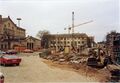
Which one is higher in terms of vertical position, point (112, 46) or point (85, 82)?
point (112, 46)

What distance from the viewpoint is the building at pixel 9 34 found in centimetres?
7288

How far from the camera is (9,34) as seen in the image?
8012 cm

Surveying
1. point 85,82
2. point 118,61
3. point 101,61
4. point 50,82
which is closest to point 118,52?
point 118,61

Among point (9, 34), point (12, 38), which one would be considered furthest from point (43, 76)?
point (9, 34)

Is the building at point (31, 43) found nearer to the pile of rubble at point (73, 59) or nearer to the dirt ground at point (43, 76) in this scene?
the pile of rubble at point (73, 59)

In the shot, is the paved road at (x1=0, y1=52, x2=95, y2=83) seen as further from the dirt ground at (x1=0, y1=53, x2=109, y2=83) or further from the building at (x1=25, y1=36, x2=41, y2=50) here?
the building at (x1=25, y1=36, x2=41, y2=50)

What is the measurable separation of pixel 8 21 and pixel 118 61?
63.4m

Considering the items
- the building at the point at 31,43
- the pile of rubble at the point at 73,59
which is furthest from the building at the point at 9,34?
the pile of rubble at the point at 73,59

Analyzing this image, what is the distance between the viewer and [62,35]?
130 meters

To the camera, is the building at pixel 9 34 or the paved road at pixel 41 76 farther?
the building at pixel 9 34

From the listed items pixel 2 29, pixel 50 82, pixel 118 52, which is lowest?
pixel 50 82

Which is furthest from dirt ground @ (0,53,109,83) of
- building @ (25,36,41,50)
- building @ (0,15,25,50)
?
building @ (25,36,41,50)

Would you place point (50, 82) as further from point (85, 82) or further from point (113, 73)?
point (113, 73)

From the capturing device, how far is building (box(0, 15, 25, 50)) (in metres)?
72.9
